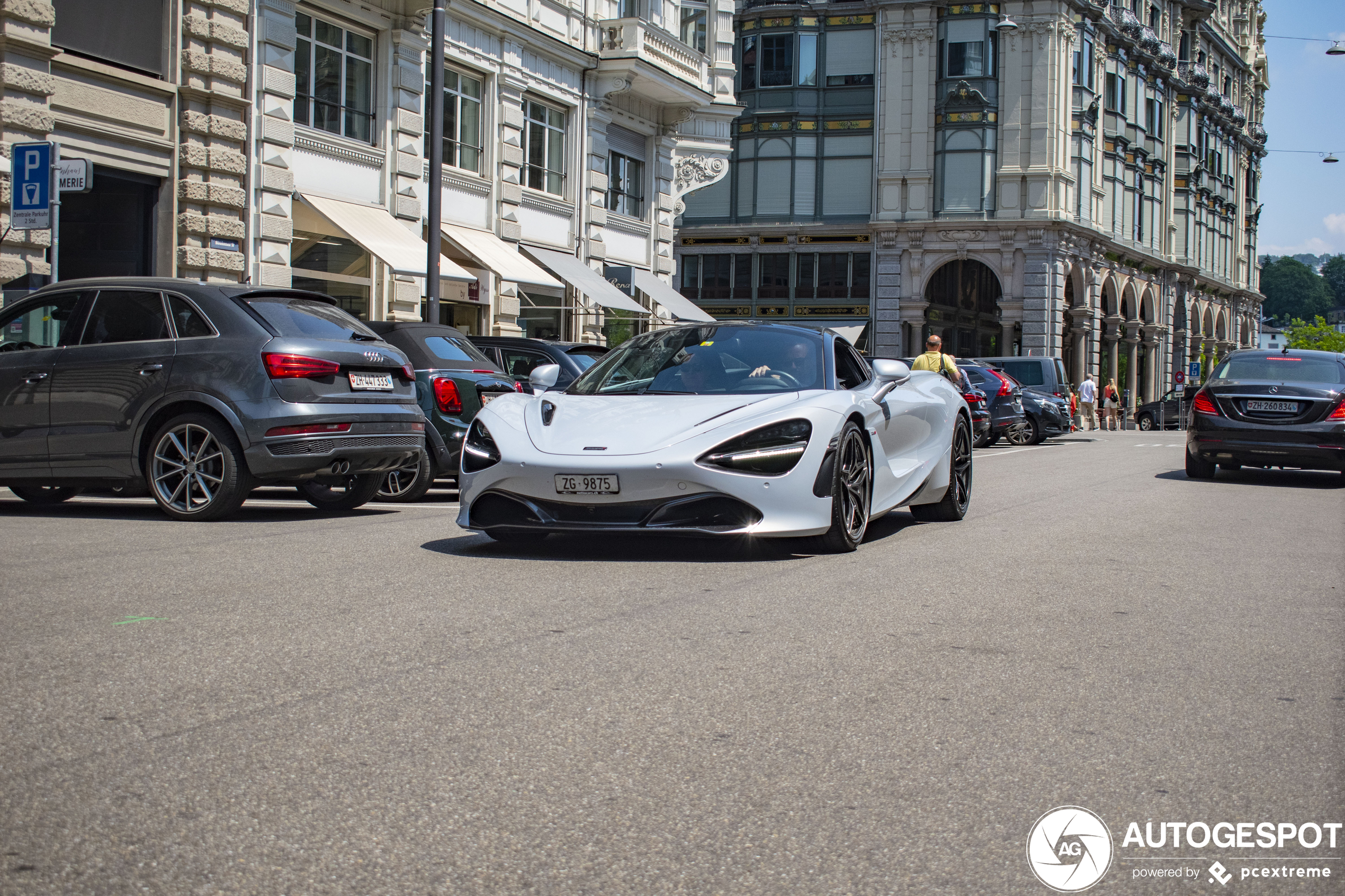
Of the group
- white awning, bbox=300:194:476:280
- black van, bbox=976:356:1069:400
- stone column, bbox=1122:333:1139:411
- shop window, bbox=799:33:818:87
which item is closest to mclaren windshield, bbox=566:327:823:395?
white awning, bbox=300:194:476:280

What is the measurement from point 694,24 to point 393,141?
1348 centimetres

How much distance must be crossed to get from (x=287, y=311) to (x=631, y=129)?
22.7 metres

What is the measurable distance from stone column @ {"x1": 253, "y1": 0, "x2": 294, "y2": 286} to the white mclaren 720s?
12243 mm

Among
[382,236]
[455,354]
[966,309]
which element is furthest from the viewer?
[966,309]

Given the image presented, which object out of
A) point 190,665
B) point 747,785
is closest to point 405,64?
point 190,665

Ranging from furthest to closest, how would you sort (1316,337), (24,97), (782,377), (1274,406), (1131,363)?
(1316,337)
(1131,363)
(24,97)
(1274,406)
(782,377)

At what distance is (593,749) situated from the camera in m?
3.80

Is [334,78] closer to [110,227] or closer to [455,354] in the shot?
[110,227]

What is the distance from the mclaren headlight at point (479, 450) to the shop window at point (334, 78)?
47.3ft

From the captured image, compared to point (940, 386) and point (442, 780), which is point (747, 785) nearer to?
point (442, 780)

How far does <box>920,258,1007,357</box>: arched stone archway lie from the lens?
51.5 meters

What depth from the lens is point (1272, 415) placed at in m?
15.5

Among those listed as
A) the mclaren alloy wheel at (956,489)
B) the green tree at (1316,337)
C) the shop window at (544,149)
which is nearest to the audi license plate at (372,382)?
the mclaren alloy wheel at (956,489)

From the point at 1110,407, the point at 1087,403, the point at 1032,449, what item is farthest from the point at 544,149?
the point at 1110,407
